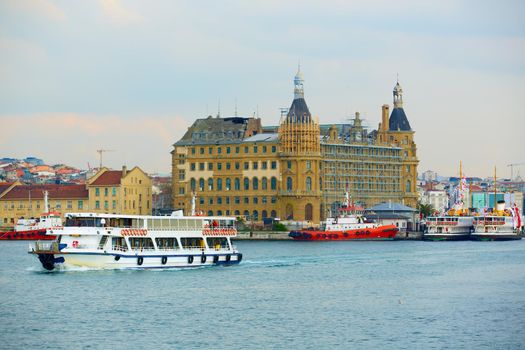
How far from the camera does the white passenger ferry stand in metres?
82.8

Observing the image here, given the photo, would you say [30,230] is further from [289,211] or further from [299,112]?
[299,112]

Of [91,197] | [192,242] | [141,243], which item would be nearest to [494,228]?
[91,197]

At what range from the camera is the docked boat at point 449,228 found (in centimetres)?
15425

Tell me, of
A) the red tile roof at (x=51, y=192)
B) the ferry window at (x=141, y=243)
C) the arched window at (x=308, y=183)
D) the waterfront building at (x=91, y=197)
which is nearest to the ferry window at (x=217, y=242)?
the ferry window at (x=141, y=243)

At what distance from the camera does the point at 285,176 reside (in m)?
161

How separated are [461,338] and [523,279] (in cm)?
2851

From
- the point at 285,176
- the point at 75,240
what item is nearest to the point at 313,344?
the point at 75,240

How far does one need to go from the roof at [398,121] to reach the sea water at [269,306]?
82478 mm

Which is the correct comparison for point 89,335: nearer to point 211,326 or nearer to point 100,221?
point 211,326

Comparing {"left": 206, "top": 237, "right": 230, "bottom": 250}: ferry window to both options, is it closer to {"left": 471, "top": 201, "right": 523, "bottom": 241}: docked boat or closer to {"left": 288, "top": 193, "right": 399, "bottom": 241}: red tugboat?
{"left": 288, "top": 193, "right": 399, "bottom": 241}: red tugboat

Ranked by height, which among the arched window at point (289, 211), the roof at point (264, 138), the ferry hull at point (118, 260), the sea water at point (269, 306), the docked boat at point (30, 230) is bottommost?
the sea water at point (269, 306)

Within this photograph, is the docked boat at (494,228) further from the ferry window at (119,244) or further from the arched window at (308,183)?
the ferry window at (119,244)

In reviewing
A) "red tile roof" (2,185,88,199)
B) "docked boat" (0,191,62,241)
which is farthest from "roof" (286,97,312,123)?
"docked boat" (0,191,62,241)

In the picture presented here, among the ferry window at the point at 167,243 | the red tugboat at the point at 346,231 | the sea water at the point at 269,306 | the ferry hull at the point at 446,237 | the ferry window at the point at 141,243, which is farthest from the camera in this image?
the ferry hull at the point at 446,237
